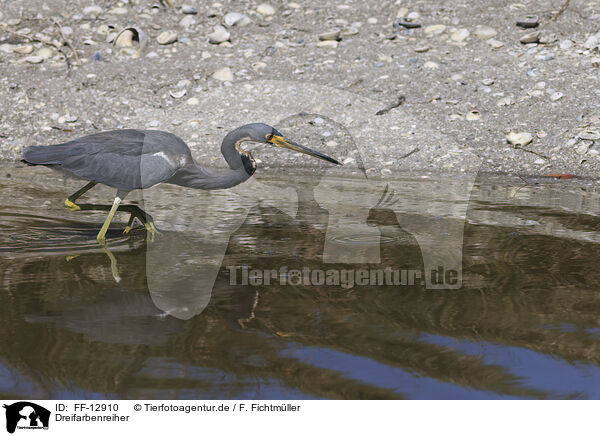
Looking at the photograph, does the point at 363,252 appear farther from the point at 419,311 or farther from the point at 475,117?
the point at 475,117

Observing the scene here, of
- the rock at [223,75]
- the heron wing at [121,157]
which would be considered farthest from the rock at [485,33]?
the heron wing at [121,157]

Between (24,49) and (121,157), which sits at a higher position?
(121,157)

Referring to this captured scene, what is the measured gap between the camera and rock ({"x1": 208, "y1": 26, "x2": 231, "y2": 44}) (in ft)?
29.8

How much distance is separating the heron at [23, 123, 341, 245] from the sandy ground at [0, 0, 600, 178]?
6.67 ft

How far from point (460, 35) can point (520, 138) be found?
2.14m

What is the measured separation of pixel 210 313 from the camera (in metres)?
3.39

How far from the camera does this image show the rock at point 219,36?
9094mm

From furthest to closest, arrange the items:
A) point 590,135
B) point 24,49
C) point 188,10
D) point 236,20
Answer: point 188,10
point 236,20
point 24,49
point 590,135

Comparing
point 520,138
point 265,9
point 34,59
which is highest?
point 265,9

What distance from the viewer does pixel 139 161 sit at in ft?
16.4

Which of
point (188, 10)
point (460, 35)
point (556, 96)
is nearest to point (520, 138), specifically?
point (556, 96)
